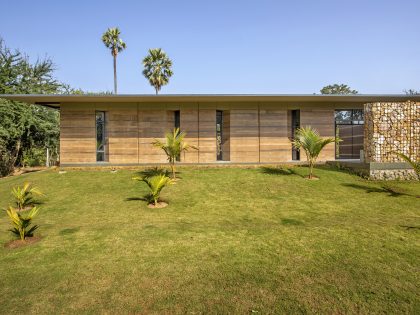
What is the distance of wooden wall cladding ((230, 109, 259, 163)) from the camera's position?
55.3 ft

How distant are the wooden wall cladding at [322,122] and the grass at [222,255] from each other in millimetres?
6770

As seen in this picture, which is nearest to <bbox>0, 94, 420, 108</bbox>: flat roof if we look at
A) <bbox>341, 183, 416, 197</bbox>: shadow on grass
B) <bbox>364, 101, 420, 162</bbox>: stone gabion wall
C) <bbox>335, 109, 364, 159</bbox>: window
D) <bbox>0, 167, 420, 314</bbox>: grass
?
<bbox>364, 101, 420, 162</bbox>: stone gabion wall

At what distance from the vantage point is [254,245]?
19.5 feet

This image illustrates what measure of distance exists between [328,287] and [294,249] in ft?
4.64

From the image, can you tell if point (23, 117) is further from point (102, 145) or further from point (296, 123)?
point (296, 123)

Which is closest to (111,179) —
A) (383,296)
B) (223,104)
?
(223,104)

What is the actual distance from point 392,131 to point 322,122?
4.39 m

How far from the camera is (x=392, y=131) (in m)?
13.3

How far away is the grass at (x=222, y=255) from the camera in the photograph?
4035 mm

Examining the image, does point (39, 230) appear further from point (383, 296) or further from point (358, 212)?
point (358, 212)

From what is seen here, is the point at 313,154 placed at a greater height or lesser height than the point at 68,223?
greater

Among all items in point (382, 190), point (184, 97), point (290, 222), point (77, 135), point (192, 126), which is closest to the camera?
point (290, 222)

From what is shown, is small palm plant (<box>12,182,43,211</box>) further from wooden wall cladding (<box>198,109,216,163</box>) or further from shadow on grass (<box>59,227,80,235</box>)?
wooden wall cladding (<box>198,109,216,163</box>)

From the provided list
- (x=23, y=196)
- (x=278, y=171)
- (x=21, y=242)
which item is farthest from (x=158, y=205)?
(x=278, y=171)
